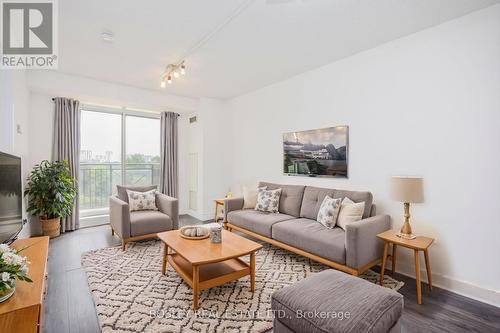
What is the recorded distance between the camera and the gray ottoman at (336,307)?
4.25 ft

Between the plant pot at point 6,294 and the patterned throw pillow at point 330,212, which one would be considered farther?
the patterned throw pillow at point 330,212

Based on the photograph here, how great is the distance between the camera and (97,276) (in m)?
2.57

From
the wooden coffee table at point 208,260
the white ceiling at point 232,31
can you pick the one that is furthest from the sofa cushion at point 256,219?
the white ceiling at point 232,31

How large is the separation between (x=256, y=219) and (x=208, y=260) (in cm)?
142

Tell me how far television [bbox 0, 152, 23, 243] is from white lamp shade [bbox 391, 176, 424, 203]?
10.7ft

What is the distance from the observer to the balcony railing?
15.6 feet

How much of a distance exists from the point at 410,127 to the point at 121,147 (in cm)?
498

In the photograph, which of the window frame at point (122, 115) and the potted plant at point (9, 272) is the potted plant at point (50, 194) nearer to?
the window frame at point (122, 115)

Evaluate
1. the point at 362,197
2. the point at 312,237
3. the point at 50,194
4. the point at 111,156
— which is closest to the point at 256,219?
the point at 312,237

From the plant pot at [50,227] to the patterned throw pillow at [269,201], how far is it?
10.5ft

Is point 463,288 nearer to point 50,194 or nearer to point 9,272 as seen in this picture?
point 9,272

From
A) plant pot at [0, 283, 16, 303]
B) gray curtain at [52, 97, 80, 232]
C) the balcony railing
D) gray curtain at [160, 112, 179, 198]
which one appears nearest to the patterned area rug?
plant pot at [0, 283, 16, 303]

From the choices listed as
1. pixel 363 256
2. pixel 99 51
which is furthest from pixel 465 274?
pixel 99 51

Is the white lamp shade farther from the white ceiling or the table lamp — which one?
the white ceiling
